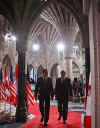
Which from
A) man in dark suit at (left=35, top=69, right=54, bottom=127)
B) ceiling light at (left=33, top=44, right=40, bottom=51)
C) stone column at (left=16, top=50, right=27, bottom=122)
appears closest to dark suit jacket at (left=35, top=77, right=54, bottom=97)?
man in dark suit at (left=35, top=69, right=54, bottom=127)

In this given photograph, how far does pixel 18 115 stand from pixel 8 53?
62.6 ft

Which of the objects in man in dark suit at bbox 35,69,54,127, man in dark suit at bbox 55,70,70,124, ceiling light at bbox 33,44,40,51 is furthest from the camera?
ceiling light at bbox 33,44,40,51

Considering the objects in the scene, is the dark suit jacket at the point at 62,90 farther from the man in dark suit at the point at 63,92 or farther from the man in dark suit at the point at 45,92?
the man in dark suit at the point at 45,92

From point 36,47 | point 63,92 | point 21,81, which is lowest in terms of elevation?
point 63,92

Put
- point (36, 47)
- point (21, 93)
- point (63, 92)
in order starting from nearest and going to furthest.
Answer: point (63, 92)
point (21, 93)
point (36, 47)

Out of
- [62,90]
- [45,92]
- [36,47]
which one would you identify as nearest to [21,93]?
[45,92]

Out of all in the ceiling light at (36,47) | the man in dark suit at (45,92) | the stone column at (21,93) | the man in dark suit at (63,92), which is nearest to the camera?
the man in dark suit at (45,92)

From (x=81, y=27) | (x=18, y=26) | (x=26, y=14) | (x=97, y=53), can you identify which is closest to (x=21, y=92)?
(x=18, y=26)

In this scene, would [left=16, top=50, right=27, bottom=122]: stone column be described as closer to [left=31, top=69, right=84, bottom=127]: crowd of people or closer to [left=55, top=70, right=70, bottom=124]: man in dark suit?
[left=31, top=69, right=84, bottom=127]: crowd of people

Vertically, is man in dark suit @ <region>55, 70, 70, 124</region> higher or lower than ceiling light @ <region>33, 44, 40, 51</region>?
lower

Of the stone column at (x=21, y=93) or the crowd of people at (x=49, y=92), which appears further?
the stone column at (x=21, y=93)

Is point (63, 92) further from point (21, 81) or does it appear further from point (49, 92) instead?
point (21, 81)

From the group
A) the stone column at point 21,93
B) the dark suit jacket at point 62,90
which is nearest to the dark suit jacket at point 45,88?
the dark suit jacket at point 62,90

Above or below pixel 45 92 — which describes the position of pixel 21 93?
below
